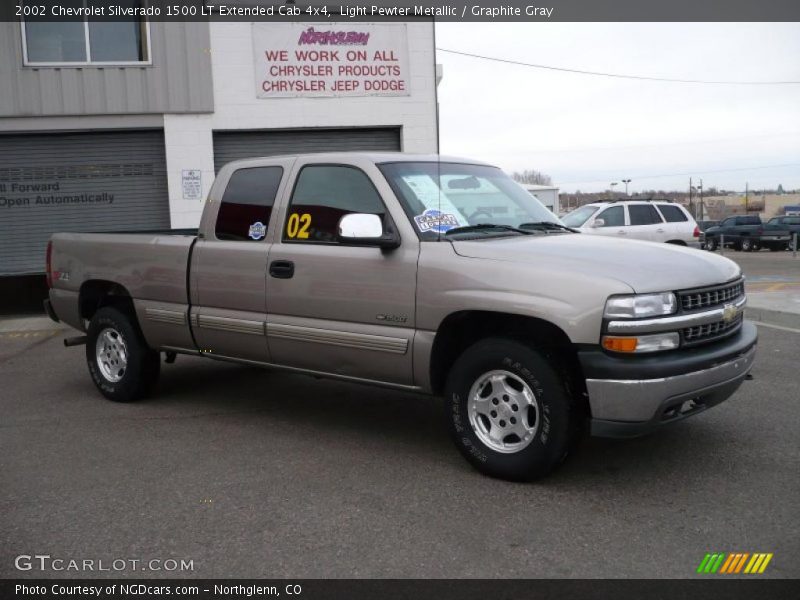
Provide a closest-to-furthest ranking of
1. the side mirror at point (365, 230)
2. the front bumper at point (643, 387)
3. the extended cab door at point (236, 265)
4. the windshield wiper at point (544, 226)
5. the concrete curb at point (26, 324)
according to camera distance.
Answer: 1. the front bumper at point (643, 387)
2. the side mirror at point (365, 230)
3. the windshield wiper at point (544, 226)
4. the extended cab door at point (236, 265)
5. the concrete curb at point (26, 324)

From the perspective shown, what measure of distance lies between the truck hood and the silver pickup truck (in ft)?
0.04

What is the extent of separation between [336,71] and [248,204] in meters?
9.63

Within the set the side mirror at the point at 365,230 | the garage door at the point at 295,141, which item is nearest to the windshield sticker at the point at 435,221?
the side mirror at the point at 365,230

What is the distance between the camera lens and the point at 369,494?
169 inches

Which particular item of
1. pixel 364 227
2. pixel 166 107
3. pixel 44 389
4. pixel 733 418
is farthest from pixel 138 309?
pixel 166 107

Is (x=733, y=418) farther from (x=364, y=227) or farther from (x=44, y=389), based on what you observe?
(x=44, y=389)

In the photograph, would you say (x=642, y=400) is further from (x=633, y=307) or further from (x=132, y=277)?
(x=132, y=277)

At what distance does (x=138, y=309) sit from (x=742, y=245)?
3423cm

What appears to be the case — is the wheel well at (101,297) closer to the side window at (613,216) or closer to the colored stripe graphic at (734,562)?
the colored stripe graphic at (734,562)

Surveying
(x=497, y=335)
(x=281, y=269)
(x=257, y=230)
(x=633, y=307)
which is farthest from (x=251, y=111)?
(x=633, y=307)

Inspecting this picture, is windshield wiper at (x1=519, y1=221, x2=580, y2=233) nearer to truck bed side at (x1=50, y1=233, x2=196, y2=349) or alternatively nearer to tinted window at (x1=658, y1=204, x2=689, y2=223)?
truck bed side at (x1=50, y1=233, x2=196, y2=349)

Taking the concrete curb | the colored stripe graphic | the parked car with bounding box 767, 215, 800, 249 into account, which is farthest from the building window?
the parked car with bounding box 767, 215, 800, 249

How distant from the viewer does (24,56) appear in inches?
539

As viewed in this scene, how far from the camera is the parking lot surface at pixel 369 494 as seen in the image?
3.51 meters
